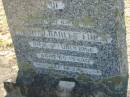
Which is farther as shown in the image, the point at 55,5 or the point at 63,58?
the point at 63,58

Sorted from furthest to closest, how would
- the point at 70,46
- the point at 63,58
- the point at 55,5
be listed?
the point at 63,58, the point at 70,46, the point at 55,5

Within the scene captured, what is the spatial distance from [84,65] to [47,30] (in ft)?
1.65

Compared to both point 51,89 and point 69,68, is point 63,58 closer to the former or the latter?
point 69,68

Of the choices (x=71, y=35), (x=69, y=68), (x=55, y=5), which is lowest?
(x=69, y=68)

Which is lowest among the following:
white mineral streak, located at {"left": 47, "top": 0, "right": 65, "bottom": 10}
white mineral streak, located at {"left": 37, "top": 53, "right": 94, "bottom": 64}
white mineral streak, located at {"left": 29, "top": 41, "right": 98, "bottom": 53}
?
white mineral streak, located at {"left": 37, "top": 53, "right": 94, "bottom": 64}

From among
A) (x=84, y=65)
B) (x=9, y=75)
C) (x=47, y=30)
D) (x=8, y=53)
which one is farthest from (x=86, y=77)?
(x=8, y=53)

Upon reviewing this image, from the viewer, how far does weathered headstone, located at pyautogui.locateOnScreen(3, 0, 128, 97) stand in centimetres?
359

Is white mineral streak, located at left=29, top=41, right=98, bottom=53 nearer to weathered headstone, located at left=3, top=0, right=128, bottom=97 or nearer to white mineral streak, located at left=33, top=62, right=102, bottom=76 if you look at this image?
weathered headstone, located at left=3, top=0, right=128, bottom=97

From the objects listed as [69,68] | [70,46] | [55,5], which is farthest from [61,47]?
[55,5]

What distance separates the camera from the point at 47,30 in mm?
3871

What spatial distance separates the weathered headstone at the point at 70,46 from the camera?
3.59 m

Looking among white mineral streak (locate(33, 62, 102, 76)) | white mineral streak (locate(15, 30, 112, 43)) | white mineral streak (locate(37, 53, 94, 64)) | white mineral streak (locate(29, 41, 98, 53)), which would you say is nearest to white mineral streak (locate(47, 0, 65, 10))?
white mineral streak (locate(15, 30, 112, 43))

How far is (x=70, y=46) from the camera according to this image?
3.85 m

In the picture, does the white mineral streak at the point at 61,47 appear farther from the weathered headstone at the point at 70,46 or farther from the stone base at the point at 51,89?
the stone base at the point at 51,89
